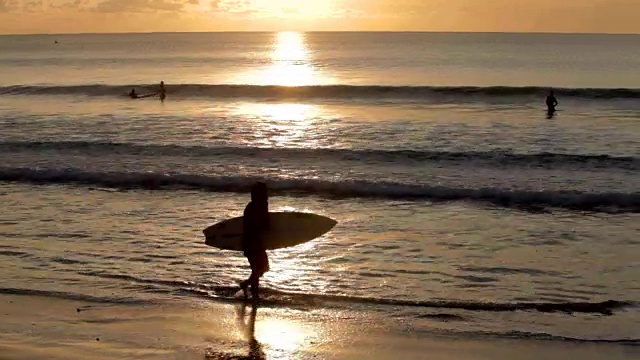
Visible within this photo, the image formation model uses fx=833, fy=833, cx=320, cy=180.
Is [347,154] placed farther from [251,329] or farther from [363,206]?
[251,329]

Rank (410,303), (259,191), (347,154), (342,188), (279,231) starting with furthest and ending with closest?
(347,154)
(342,188)
(279,231)
(410,303)
(259,191)

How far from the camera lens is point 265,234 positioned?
11164mm

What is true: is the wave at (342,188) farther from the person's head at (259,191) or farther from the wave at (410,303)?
the person's head at (259,191)

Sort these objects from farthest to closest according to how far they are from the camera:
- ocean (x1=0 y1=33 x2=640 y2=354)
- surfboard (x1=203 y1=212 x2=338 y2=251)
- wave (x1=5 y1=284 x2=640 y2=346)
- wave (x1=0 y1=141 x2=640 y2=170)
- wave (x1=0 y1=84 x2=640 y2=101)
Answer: wave (x1=0 y1=84 x2=640 y2=101)
wave (x1=0 y1=141 x2=640 y2=170)
surfboard (x1=203 y1=212 x2=338 y2=251)
ocean (x1=0 y1=33 x2=640 y2=354)
wave (x1=5 y1=284 x2=640 y2=346)

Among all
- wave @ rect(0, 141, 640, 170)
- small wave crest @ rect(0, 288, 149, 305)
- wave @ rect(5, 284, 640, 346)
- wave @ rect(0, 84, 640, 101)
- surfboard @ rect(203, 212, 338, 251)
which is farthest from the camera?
wave @ rect(0, 84, 640, 101)

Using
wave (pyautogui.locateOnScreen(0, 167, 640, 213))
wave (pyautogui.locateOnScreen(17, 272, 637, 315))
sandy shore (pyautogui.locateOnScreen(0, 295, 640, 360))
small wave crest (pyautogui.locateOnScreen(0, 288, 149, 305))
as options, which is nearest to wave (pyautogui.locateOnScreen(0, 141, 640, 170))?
wave (pyautogui.locateOnScreen(0, 167, 640, 213))

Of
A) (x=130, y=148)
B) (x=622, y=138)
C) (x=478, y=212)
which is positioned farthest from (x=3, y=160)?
(x=622, y=138)

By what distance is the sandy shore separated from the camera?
8.93 meters

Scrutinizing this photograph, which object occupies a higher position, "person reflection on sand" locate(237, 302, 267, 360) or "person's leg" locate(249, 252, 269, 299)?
"person's leg" locate(249, 252, 269, 299)

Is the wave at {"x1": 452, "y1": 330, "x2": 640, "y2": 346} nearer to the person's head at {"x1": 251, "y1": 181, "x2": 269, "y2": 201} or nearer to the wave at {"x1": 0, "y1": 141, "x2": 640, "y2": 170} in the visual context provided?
the person's head at {"x1": 251, "y1": 181, "x2": 269, "y2": 201}

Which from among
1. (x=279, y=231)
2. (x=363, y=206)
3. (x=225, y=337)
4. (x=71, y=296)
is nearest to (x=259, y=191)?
(x=279, y=231)

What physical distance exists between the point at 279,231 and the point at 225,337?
229cm

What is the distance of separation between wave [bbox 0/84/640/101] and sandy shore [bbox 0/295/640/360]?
34.7m

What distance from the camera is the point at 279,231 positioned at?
1145cm
